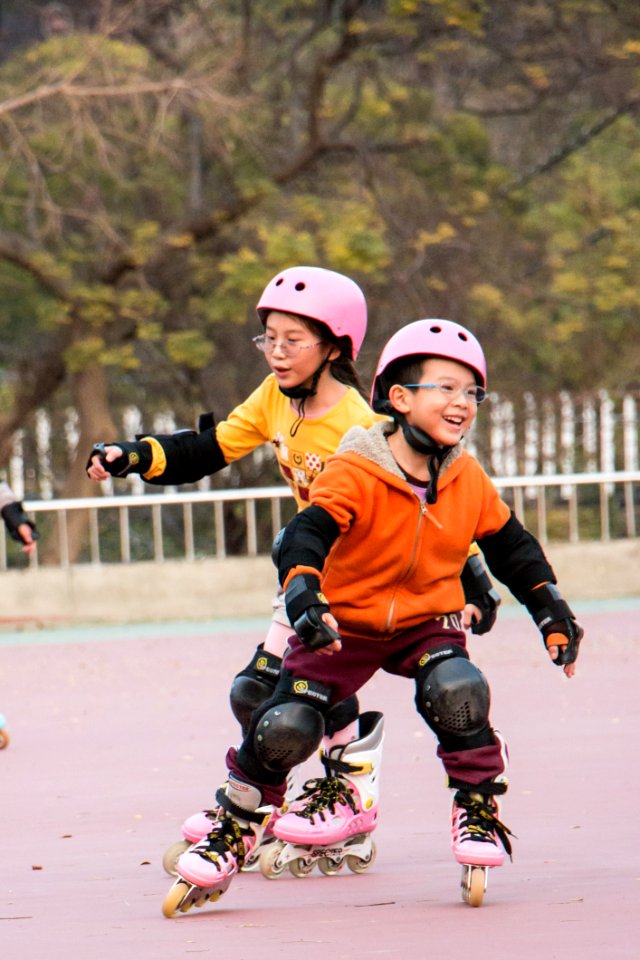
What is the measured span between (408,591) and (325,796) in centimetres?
67

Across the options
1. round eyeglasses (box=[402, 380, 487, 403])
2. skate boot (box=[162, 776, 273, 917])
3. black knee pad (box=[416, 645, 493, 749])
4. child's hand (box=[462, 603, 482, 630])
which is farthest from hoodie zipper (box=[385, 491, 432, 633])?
skate boot (box=[162, 776, 273, 917])

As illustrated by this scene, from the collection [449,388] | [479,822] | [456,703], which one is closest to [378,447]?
[449,388]

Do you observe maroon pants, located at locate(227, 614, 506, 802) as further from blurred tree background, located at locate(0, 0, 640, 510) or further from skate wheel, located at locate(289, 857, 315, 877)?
blurred tree background, located at locate(0, 0, 640, 510)

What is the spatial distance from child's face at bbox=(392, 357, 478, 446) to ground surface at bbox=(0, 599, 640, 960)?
112cm

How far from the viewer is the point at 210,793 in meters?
5.97

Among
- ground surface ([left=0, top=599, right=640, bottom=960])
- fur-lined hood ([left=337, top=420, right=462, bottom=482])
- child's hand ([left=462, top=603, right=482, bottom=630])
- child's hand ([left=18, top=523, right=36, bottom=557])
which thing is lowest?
ground surface ([left=0, top=599, right=640, bottom=960])

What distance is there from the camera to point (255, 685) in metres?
4.86

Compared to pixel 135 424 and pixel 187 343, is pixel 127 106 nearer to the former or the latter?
pixel 187 343

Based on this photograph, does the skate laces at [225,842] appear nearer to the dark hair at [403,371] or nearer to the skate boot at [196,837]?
the skate boot at [196,837]

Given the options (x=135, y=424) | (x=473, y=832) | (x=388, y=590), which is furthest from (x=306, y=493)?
(x=135, y=424)

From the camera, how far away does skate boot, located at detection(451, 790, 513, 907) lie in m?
4.04

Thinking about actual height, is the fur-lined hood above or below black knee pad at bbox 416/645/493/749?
above

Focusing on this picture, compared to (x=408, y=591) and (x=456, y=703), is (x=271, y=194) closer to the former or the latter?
(x=408, y=591)

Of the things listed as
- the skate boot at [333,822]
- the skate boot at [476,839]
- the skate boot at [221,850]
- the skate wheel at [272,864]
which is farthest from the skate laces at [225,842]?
the skate boot at [476,839]
